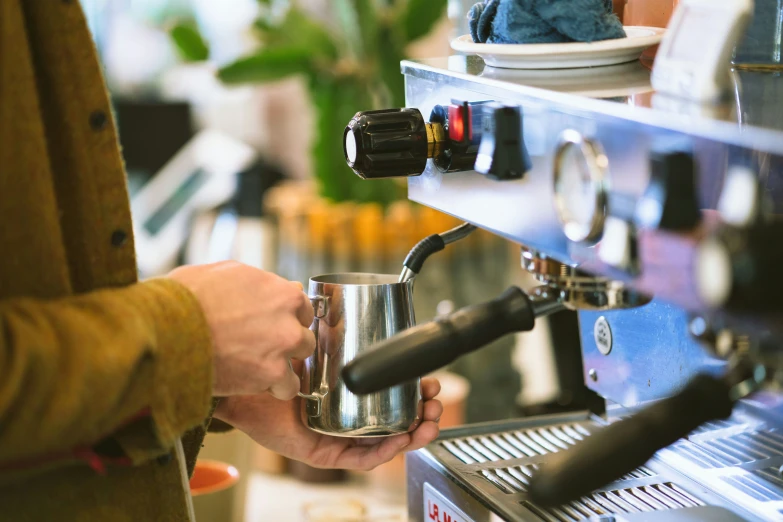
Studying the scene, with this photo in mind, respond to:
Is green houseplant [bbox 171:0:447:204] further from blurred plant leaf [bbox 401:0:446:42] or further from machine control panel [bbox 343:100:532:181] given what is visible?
Result: machine control panel [bbox 343:100:532:181]

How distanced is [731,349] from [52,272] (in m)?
0.43

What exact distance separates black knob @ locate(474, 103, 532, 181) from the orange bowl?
688 mm

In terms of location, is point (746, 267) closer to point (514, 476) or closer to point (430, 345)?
point (430, 345)

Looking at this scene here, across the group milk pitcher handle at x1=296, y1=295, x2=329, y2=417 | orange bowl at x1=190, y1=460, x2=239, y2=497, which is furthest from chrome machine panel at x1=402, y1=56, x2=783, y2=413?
orange bowl at x1=190, y1=460, x2=239, y2=497

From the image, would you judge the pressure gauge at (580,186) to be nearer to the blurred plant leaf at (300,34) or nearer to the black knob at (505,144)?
the black knob at (505,144)

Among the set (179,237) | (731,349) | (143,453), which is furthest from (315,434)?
(179,237)

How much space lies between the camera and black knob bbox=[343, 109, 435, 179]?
2.29ft

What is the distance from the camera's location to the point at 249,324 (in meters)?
0.66

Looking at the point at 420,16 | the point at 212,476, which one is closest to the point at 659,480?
the point at 212,476

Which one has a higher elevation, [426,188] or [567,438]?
[426,188]

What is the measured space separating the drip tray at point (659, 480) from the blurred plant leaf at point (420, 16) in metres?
1.46

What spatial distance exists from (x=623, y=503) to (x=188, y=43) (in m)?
1.88

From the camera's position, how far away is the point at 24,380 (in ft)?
1.75

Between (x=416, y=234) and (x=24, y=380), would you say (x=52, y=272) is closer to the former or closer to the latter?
(x=24, y=380)
